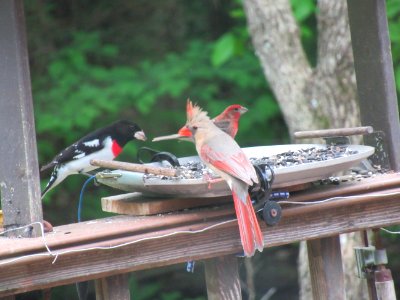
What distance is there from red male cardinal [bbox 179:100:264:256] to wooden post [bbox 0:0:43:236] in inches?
23.4

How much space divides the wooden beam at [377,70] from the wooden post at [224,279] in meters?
0.94

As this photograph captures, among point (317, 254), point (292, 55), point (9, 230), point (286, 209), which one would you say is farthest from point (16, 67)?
point (292, 55)

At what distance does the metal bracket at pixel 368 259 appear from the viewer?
3.21 meters

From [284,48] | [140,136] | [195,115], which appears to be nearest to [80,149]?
[140,136]

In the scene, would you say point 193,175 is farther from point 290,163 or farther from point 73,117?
point 73,117

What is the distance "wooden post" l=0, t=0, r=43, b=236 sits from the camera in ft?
8.65

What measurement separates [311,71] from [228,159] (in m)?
3.09

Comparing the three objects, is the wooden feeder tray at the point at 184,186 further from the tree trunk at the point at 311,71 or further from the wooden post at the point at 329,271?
the tree trunk at the point at 311,71

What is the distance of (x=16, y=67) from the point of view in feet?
8.63

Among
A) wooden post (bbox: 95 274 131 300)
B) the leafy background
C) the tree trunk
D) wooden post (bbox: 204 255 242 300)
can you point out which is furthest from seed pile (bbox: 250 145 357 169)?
the leafy background

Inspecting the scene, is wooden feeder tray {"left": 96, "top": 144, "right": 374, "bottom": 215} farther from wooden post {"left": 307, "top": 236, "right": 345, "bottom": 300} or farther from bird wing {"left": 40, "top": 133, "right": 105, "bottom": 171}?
bird wing {"left": 40, "top": 133, "right": 105, "bottom": 171}

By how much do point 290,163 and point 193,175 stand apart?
1.20ft

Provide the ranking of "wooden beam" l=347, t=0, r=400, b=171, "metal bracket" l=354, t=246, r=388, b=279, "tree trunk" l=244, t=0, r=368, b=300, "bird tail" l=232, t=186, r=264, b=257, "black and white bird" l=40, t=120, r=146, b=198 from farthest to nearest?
"tree trunk" l=244, t=0, r=368, b=300 → "black and white bird" l=40, t=120, r=146, b=198 → "wooden beam" l=347, t=0, r=400, b=171 → "metal bracket" l=354, t=246, r=388, b=279 → "bird tail" l=232, t=186, r=264, b=257

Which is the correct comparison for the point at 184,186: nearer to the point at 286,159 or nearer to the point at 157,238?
the point at 157,238
